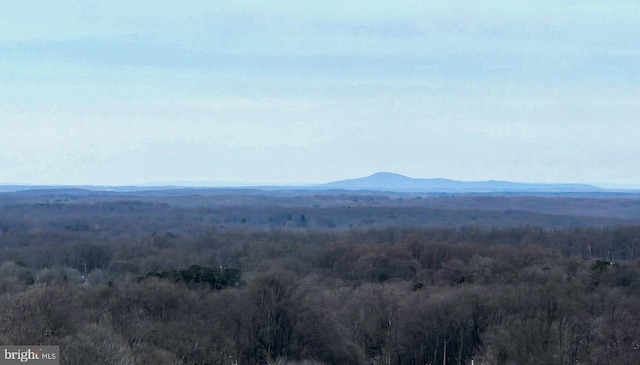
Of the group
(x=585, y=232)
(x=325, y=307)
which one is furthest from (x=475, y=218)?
(x=325, y=307)

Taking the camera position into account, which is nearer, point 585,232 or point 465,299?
point 465,299

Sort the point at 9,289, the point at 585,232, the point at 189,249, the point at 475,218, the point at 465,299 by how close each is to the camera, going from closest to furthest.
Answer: the point at 465,299, the point at 9,289, the point at 189,249, the point at 585,232, the point at 475,218

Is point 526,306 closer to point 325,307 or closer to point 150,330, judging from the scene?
point 325,307

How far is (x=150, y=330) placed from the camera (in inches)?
1011

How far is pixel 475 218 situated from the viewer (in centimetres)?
11731

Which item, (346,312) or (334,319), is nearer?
(334,319)

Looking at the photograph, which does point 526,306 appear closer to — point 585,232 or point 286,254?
point 286,254

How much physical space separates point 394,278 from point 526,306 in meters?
16.7

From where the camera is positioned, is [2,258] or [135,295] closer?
[135,295]

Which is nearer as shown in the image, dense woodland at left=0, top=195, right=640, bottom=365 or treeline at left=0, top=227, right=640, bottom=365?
treeline at left=0, top=227, right=640, bottom=365

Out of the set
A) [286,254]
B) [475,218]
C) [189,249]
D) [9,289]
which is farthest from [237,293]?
[475,218]

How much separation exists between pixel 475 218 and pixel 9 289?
87750 millimetres

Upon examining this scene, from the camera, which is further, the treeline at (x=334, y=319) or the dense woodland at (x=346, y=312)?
the dense woodland at (x=346, y=312)

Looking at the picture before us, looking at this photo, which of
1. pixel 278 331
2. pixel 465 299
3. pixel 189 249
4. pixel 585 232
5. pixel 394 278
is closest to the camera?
pixel 278 331
